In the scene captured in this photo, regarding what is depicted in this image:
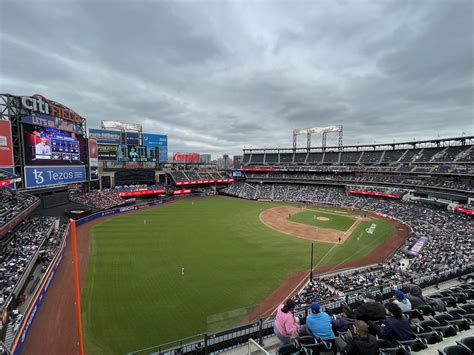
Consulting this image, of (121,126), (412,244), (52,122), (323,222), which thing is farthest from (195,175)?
(412,244)

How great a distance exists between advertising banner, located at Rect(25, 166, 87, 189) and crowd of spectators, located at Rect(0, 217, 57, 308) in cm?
629

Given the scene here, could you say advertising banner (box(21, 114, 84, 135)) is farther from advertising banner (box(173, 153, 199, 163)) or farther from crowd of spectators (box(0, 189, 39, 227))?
advertising banner (box(173, 153, 199, 163))

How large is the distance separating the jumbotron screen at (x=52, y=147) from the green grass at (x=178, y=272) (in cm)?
1298

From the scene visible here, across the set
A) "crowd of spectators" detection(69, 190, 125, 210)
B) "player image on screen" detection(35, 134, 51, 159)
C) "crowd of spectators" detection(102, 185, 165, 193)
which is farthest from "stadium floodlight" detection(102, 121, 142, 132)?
"player image on screen" detection(35, 134, 51, 159)

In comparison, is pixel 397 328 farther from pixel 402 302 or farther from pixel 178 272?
pixel 178 272

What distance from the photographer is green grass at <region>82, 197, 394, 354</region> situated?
14469 mm

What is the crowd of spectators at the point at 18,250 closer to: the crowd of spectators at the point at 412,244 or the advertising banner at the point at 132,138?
the crowd of spectators at the point at 412,244

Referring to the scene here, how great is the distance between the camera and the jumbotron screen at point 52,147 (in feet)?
105

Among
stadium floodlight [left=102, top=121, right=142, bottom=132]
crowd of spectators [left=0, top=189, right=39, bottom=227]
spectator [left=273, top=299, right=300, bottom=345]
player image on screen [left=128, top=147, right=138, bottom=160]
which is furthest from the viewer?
stadium floodlight [left=102, top=121, right=142, bottom=132]

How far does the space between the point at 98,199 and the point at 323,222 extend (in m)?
46.3

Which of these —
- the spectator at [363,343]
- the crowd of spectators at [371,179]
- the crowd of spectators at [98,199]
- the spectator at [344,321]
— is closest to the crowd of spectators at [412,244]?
the crowd of spectators at [371,179]

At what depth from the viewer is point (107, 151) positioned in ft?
191

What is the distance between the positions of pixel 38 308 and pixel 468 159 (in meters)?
76.9

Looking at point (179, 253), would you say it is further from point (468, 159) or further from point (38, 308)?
point (468, 159)
